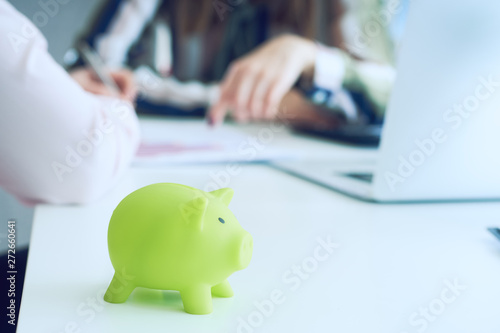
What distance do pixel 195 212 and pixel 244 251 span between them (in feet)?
0.13

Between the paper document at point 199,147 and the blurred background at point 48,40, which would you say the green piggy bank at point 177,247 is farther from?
the paper document at point 199,147

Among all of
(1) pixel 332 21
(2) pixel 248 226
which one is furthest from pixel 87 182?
(1) pixel 332 21

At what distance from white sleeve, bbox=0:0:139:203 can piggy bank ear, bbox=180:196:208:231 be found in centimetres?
26

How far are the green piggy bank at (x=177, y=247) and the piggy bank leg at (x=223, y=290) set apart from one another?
0.01 m

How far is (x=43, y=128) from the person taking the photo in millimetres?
487

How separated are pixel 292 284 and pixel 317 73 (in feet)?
3.25

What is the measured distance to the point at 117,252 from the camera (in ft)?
1.01

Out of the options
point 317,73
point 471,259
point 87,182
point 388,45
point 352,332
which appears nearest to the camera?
point 352,332

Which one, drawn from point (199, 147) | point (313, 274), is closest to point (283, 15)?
point (199, 147)

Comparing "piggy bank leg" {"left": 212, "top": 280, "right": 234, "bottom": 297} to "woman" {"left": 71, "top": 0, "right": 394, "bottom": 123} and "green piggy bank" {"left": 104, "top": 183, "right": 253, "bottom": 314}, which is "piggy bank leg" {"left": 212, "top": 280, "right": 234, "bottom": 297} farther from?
"woman" {"left": 71, "top": 0, "right": 394, "bottom": 123}

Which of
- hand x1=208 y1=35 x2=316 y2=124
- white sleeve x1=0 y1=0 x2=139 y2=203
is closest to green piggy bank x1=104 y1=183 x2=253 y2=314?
white sleeve x1=0 y1=0 x2=139 y2=203

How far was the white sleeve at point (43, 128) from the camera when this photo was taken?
0.47 metres

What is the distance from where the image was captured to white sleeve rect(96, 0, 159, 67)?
183 cm

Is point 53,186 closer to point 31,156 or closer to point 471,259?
point 31,156
